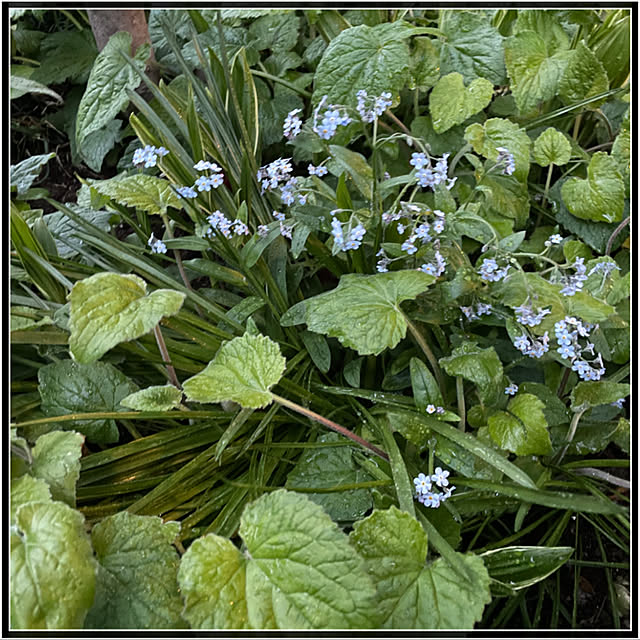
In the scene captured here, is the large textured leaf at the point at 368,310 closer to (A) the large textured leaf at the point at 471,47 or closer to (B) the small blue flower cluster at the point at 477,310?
(B) the small blue flower cluster at the point at 477,310

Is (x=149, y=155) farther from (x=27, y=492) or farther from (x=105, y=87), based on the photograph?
(x=27, y=492)

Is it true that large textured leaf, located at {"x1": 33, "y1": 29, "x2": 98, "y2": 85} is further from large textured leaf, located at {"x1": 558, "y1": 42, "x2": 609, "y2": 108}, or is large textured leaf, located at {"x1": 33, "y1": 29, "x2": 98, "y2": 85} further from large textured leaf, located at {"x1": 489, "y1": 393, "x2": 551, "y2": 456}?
large textured leaf, located at {"x1": 489, "y1": 393, "x2": 551, "y2": 456}

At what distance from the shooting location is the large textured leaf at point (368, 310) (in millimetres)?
875

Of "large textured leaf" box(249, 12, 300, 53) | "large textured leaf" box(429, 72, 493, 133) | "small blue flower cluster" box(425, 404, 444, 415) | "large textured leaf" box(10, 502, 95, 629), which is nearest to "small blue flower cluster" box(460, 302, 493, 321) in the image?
"small blue flower cluster" box(425, 404, 444, 415)

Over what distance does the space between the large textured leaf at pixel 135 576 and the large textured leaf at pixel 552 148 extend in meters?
0.93

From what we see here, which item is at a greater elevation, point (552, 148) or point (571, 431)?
point (552, 148)

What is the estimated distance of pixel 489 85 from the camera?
1.21m

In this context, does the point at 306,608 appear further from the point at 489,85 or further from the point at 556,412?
the point at 489,85

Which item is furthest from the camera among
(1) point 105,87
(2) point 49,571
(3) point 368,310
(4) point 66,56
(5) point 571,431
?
(4) point 66,56

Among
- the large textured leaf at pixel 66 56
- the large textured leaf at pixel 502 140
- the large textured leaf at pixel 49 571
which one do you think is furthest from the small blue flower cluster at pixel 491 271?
the large textured leaf at pixel 66 56

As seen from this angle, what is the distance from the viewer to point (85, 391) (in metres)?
1.03

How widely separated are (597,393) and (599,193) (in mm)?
423

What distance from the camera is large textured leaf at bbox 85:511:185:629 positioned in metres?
0.79

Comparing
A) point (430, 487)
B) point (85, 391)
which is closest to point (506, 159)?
point (430, 487)
